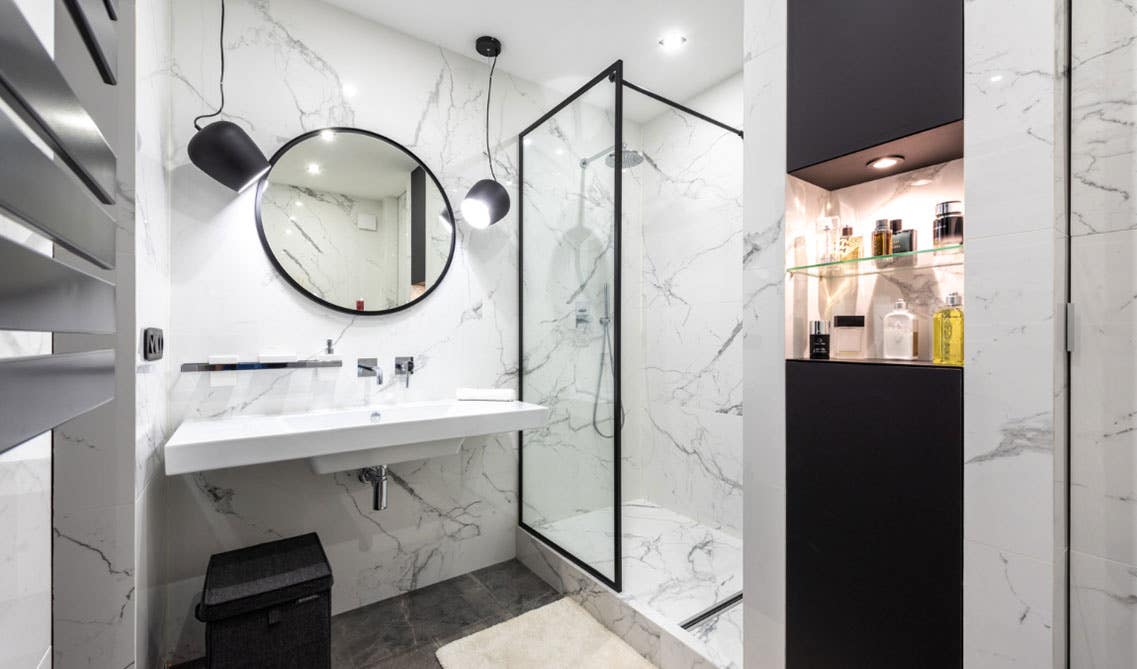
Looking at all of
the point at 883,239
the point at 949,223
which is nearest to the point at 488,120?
the point at 883,239

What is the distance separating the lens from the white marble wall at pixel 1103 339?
942 millimetres

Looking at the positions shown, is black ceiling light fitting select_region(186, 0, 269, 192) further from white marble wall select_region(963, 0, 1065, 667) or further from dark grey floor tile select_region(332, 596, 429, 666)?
white marble wall select_region(963, 0, 1065, 667)

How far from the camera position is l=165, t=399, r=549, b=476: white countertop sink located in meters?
1.46

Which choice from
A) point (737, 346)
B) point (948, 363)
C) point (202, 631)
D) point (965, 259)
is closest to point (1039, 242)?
point (965, 259)

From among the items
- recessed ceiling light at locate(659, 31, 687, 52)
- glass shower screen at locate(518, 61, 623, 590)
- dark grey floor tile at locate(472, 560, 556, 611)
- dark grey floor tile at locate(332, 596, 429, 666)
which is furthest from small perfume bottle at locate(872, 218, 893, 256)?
dark grey floor tile at locate(332, 596, 429, 666)

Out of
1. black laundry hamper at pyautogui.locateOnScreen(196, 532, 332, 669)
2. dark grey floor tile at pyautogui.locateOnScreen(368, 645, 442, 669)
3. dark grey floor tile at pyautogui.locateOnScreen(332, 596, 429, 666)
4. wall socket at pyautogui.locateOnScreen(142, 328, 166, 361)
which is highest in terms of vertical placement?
wall socket at pyautogui.locateOnScreen(142, 328, 166, 361)

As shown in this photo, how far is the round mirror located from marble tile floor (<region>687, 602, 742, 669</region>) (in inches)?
68.0

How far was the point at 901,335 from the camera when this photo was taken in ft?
4.09

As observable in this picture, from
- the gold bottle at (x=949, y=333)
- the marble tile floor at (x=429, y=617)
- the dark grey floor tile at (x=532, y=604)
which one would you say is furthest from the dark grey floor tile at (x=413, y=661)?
the gold bottle at (x=949, y=333)

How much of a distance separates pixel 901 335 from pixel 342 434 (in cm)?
163

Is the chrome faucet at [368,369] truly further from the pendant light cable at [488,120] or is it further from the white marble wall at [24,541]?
the white marble wall at [24,541]

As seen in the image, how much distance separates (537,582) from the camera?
2.37 m

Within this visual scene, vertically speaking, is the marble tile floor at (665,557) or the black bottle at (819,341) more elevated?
the black bottle at (819,341)

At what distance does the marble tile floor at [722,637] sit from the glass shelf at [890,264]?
1.20 metres
